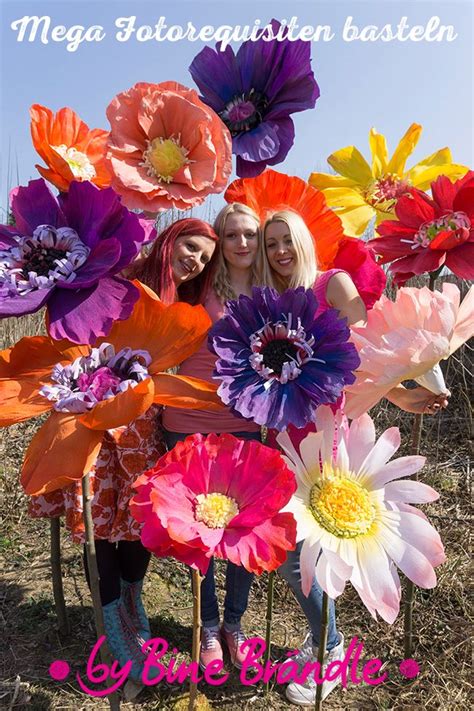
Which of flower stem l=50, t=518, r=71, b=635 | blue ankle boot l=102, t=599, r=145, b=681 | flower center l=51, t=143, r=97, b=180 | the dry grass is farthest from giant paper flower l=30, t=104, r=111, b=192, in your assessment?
the dry grass

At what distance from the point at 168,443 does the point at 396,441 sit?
30.4 inches

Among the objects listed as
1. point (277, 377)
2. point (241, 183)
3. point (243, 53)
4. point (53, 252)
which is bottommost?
point (277, 377)

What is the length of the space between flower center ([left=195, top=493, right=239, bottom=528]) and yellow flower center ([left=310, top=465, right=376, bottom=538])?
0.49 ft

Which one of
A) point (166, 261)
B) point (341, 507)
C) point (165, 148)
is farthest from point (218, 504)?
point (166, 261)

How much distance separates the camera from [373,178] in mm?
1426

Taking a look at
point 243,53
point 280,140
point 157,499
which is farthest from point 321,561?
point 243,53

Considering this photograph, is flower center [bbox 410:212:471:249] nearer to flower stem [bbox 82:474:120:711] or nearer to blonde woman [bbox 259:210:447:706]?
blonde woman [bbox 259:210:447:706]

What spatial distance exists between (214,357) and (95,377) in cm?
71

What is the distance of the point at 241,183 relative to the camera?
1.46 m

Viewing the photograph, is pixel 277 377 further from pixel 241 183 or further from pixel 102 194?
pixel 241 183

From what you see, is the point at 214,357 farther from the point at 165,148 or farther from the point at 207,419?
the point at 165,148

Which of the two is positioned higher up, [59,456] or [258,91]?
[258,91]

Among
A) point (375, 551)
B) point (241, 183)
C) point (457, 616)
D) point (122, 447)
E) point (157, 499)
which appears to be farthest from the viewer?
point (457, 616)

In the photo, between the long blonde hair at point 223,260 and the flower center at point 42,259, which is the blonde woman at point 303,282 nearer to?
the long blonde hair at point 223,260
